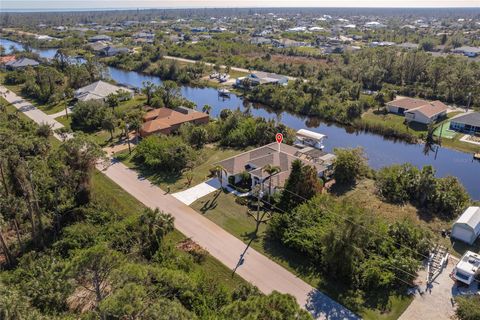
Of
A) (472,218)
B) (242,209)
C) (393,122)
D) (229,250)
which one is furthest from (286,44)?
(229,250)

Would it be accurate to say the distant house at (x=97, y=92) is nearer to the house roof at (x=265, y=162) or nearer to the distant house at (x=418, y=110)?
the house roof at (x=265, y=162)

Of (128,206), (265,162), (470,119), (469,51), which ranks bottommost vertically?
(128,206)

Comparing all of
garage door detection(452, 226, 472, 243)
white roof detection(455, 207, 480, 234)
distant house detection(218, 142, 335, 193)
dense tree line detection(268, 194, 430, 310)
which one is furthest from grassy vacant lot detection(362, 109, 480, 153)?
dense tree line detection(268, 194, 430, 310)

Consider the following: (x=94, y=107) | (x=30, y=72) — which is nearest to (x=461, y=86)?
(x=94, y=107)

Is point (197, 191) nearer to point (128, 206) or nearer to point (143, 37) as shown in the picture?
point (128, 206)

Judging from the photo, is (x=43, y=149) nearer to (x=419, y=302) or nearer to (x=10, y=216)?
(x=10, y=216)

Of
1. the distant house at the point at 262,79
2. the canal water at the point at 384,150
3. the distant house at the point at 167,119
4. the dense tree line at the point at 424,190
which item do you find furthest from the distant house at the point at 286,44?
the dense tree line at the point at 424,190
